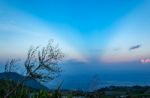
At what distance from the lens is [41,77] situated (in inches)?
902

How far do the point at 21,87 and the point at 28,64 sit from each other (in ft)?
11.2

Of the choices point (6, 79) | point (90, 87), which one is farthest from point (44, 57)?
point (90, 87)

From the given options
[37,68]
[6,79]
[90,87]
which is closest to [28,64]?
[37,68]

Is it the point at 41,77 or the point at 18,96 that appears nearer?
the point at 18,96

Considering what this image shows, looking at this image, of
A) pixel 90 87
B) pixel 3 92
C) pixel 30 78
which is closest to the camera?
pixel 90 87

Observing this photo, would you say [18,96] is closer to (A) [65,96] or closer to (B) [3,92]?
(B) [3,92]

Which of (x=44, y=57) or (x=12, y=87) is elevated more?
(x=44, y=57)

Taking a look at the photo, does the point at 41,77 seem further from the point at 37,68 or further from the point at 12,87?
the point at 12,87

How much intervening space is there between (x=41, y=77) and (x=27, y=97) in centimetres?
391

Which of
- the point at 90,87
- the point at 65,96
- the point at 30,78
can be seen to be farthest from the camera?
the point at 30,78

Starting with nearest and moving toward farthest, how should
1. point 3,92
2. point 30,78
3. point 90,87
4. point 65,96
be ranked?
point 90,87 → point 65,96 → point 3,92 → point 30,78

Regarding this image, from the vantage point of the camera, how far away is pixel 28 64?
2242 centimetres

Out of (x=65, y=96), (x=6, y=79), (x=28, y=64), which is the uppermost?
(x=28, y=64)

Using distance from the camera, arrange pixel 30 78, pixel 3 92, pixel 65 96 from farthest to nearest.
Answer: pixel 30 78, pixel 3 92, pixel 65 96
